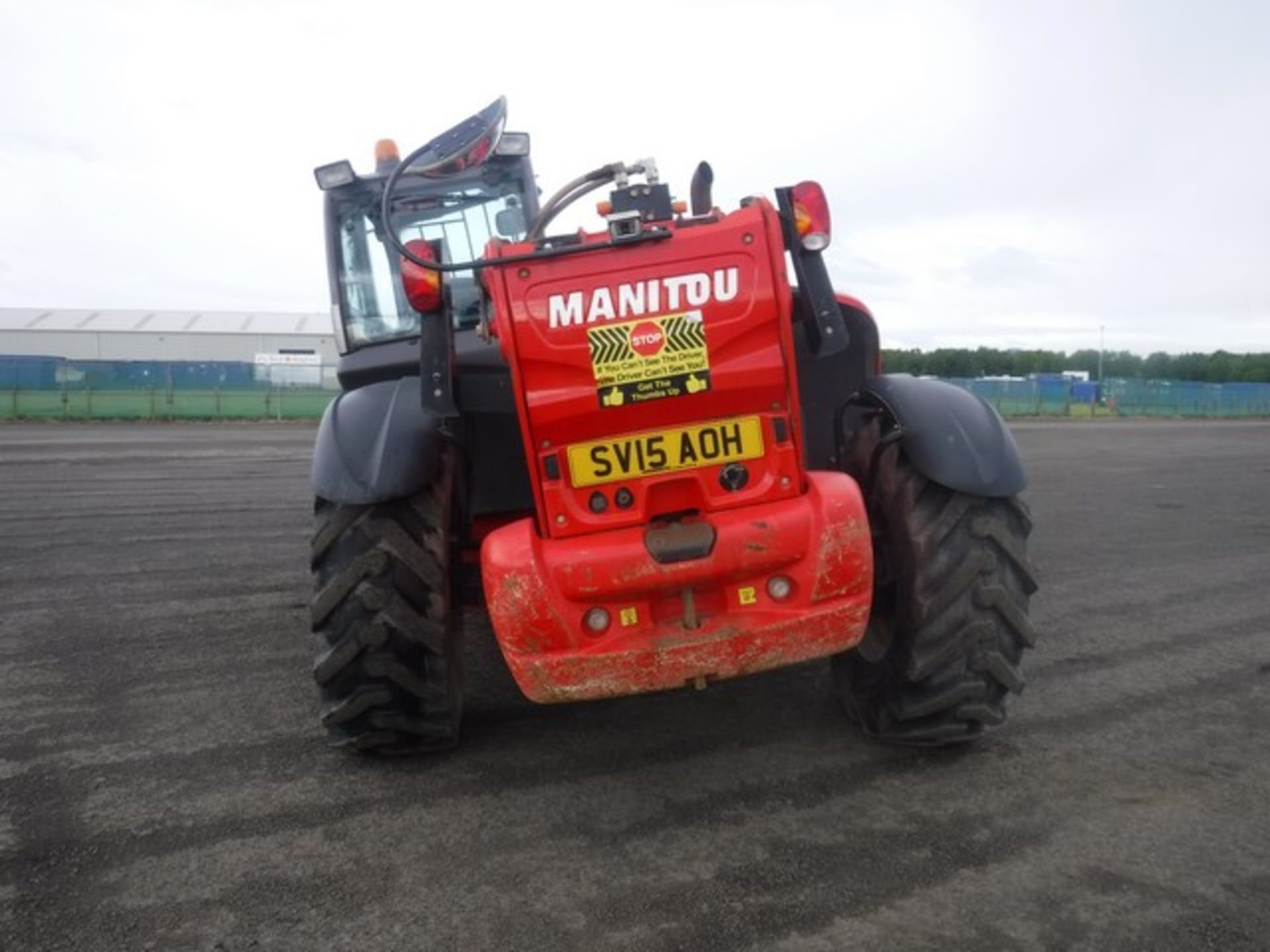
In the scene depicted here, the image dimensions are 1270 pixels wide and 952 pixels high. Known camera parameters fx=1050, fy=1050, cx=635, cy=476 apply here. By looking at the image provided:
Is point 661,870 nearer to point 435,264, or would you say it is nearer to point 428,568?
point 428,568

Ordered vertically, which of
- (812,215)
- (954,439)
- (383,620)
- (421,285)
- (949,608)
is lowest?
(949,608)

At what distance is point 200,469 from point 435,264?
14587 millimetres

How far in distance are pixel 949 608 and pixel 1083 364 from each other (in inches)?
3790

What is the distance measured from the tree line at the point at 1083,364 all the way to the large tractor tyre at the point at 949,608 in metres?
69.7

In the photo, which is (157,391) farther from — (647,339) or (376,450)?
(647,339)

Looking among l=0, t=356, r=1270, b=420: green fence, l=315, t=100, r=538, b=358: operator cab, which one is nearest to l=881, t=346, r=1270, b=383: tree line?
l=0, t=356, r=1270, b=420: green fence

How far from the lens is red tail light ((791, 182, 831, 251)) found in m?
3.62

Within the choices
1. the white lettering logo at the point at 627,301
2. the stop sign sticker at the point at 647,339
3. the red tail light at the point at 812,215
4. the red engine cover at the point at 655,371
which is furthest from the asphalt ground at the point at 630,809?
the red tail light at the point at 812,215

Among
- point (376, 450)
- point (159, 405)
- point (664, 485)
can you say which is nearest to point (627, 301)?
point (664, 485)

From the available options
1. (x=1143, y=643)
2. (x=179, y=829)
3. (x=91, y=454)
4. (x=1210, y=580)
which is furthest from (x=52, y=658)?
(x=91, y=454)

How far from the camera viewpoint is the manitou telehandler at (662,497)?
3451 millimetres

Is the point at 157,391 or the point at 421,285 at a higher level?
the point at 157,391

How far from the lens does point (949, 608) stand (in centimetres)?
379

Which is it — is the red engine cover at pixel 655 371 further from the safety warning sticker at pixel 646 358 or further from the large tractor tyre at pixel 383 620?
the large tractor tyre at pixel 383 620
